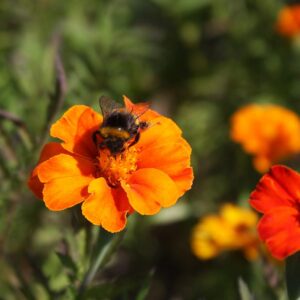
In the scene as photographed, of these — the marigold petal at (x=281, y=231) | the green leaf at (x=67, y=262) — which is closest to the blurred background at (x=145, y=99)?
the green leaf at (x=67, y=262)

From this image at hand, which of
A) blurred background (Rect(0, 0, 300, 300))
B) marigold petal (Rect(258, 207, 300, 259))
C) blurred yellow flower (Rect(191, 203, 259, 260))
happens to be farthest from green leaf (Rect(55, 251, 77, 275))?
blurred yellow flower (Rect(191, 203, 259, 260))

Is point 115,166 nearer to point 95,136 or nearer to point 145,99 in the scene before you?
point 95,136

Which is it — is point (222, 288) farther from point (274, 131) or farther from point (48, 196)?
point (48, 196)

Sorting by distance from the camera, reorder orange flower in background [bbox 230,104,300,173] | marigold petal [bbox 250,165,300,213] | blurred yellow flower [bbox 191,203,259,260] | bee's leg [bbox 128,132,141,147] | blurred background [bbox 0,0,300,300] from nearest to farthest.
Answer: marigold petal [bbox 250,165,300,213] < bee's leg [bbox 128,132,141,147] < blurred background [bbox 0,0,300,300] < blurred yellow flower [bbox 191,203,259,260] < orange flower in background [bbox 230,104,300,173]

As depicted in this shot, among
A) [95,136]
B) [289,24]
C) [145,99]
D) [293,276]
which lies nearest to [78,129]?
[95,136]

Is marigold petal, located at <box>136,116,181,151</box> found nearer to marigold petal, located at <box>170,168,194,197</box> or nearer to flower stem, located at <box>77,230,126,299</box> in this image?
marigold petal, located at <box>170,168,194,197</box>

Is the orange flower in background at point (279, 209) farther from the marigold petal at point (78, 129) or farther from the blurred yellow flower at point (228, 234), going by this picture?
the blurred yellow flower at point (228, 234)
